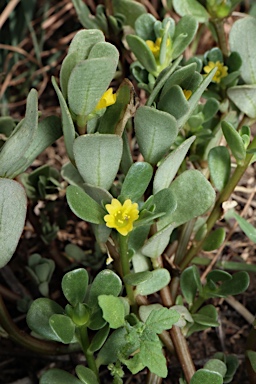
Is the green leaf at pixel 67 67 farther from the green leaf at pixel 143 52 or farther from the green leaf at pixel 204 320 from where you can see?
the green leaf at pixel 204 320

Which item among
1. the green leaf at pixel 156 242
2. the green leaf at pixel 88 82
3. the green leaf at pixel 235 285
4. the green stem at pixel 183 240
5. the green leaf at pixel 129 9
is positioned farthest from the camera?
the green leaf at pixel 129 9

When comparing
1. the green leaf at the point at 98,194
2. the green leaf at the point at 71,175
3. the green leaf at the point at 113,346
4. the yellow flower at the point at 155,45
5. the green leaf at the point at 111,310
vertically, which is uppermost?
the yellow flower at the point at 155,45

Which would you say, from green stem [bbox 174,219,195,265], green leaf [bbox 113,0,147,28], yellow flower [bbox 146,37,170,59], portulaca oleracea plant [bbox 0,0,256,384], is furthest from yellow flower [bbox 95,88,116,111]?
green leaf [bbox 113,0,147,28]

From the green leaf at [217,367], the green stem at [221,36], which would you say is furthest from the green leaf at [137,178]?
the green stem at [221,36]

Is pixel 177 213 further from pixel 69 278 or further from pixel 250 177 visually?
pixel 250 177

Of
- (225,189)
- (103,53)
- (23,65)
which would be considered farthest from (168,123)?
(23,65)

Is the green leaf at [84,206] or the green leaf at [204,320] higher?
the green leaf at [84,206]

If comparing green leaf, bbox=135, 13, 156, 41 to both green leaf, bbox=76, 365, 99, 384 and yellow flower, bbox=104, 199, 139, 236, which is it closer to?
yellow flower, bbox=104, 199, 139, 236

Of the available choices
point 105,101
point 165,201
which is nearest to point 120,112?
point 105,101
